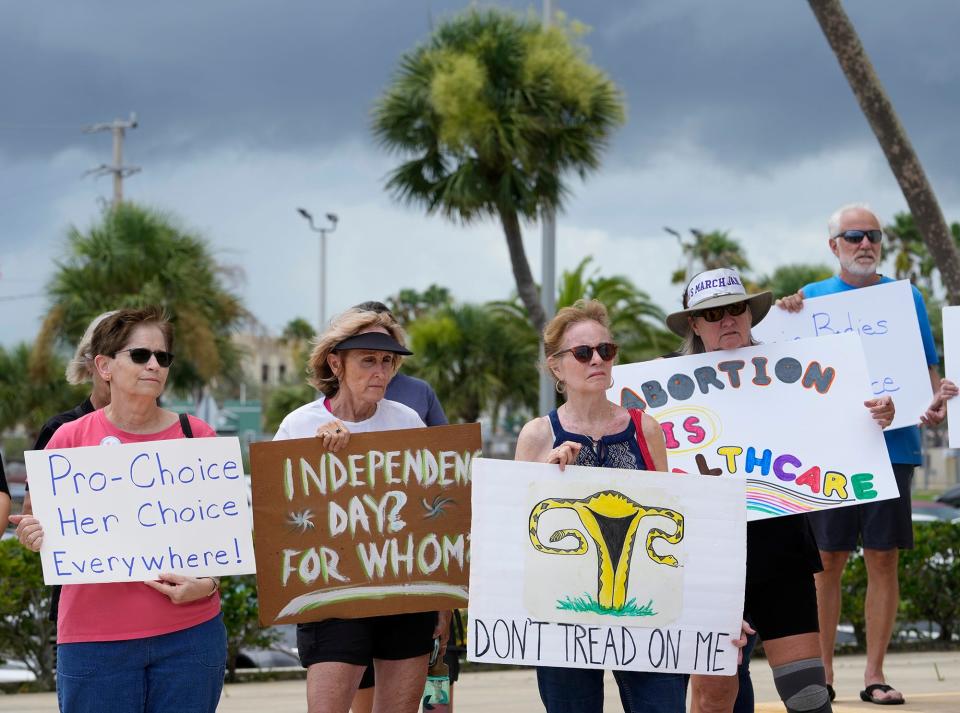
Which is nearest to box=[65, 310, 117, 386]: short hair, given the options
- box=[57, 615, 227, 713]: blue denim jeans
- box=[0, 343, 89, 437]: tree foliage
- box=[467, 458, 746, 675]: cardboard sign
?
box=[57, 615, 227, 713]: blue denim jeans

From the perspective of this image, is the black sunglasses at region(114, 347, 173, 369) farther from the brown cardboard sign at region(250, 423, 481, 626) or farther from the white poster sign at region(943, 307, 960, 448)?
the white poster sign at region(943, 307, 960, 448)

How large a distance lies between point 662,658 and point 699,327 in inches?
53.2

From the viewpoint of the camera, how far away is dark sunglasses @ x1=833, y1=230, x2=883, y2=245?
569cm

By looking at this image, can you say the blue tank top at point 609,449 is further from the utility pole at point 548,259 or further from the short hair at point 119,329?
the utility pole at point 548,259

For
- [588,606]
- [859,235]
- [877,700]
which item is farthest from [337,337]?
[877,700]

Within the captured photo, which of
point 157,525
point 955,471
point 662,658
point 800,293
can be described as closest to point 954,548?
point 800,293

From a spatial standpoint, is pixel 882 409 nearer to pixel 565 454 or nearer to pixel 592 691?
pixel 565 454

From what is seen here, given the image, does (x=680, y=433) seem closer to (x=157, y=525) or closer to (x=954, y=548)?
(x=157, y=525)

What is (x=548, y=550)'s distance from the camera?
3.95 meters

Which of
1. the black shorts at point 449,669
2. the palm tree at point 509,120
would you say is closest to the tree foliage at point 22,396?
the palm tree at point 509,120

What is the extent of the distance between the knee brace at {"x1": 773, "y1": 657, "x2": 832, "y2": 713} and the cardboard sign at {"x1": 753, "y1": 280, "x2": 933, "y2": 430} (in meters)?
1.76

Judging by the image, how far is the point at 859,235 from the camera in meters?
5.70

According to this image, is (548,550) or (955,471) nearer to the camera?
(548,550)

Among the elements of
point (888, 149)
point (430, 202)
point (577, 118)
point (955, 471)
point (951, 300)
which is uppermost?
point (577, 118)
